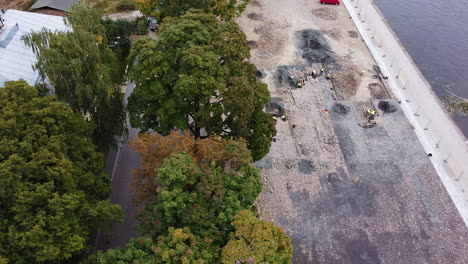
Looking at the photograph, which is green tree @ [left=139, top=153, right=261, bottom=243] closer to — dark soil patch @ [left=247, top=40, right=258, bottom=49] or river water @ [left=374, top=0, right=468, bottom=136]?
dark soil patch @ [left=247, top=40, right=258, bottom=49]

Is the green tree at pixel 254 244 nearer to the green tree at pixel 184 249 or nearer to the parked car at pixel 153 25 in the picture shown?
the green tree at pixel 184 249

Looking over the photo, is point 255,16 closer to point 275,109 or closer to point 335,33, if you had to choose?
point 335,33

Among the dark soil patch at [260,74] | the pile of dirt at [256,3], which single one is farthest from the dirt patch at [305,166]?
the pile of dirt at [256,3]

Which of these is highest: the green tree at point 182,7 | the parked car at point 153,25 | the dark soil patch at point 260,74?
the green tree at point 182,7

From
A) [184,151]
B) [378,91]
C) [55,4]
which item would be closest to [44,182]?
[184,151]

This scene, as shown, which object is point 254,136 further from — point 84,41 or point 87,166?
point 84,41

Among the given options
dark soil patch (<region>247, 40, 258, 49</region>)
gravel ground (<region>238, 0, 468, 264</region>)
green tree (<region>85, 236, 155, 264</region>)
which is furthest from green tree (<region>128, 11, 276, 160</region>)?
dark soil patch (<region>247, 40, 258, 49</region>)
